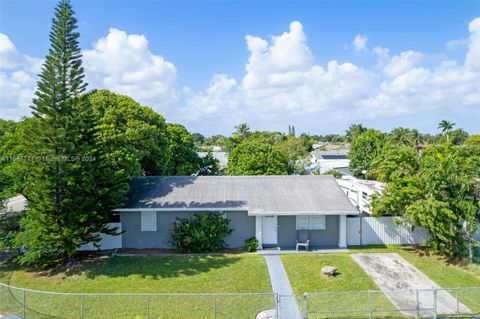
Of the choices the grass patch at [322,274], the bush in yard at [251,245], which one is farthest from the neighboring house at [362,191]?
the bush in yard at [251,245]

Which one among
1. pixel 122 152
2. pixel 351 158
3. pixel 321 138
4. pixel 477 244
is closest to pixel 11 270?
pixel 122 152

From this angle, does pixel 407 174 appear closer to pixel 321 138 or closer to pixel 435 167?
pixel 435 167

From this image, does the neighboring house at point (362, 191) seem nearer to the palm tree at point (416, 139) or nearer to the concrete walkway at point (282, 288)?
the concrete walkway at point (282, 288)

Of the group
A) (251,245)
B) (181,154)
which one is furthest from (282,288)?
(181,154)

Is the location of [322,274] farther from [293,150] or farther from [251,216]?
[293,150]

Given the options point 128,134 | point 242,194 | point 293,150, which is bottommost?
point 242,194

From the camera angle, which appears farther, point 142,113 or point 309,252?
point 142,113
